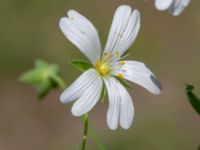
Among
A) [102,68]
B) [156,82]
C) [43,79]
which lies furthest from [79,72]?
[156,82]

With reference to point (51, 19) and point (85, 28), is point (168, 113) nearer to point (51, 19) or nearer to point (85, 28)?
point (51, 19)

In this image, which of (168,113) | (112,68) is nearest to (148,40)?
(168,113)

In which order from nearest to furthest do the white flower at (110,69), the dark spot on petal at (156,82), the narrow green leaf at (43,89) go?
the white flower at (110,69), the dark spot on petal at (156,82), the narrow green leaf at (43,89)

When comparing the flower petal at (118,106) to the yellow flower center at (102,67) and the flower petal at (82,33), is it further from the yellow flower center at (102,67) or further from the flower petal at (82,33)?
the flower petal at (82,33)

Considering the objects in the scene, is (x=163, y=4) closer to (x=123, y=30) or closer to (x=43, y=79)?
(x=123, y=30)

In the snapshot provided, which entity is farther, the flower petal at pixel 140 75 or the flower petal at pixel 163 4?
the flower petal at pixel 140 75

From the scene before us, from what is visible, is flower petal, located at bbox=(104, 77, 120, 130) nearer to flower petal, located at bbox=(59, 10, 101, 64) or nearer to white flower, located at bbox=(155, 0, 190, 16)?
flower petal, located at bbox=(59, 10, 101, 64)

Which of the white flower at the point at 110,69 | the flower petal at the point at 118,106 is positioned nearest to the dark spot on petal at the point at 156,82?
the white flower at the point at 110,69
